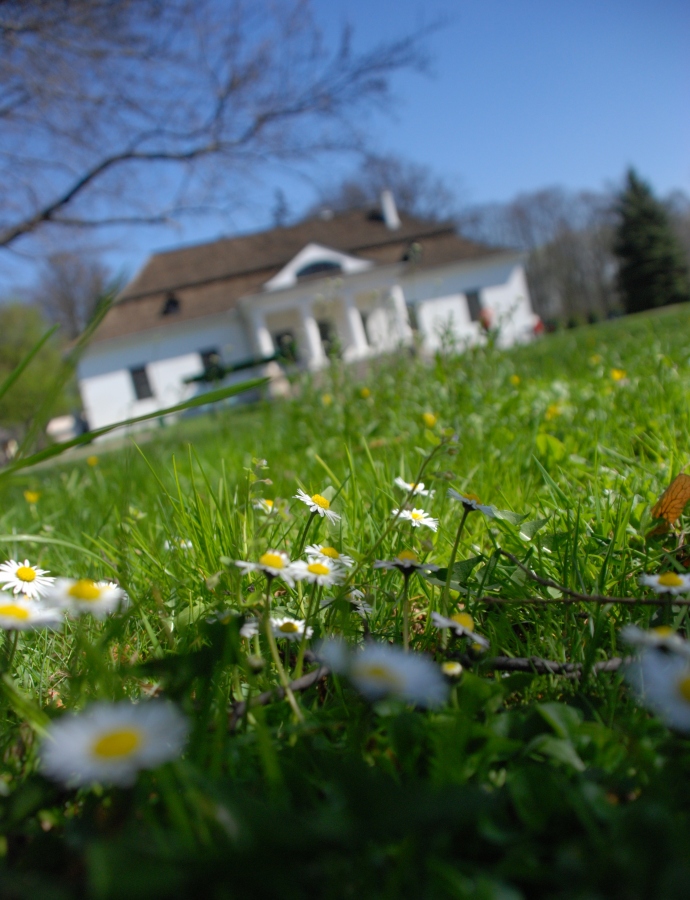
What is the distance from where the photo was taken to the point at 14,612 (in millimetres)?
715

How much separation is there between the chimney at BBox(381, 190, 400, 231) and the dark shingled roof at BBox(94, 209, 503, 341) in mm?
254

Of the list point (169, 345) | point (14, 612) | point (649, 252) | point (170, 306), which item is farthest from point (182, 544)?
point (649, 252)

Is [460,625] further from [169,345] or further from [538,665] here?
[169,345]

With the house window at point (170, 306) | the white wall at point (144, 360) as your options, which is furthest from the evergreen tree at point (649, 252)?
the house window at point (170, 306)

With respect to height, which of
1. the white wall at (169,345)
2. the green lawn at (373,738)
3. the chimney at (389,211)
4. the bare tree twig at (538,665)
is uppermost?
the chimney at (389,211)

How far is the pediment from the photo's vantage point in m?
24.9

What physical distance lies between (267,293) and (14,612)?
24.6 meters

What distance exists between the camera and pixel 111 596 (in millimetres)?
754

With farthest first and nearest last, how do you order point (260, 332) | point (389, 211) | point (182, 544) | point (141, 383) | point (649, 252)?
point (649, 252)
point (389, 211)
point (141, 383)
point (260, 332)
point (182, 544)

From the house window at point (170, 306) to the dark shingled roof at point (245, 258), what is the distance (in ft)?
0.56

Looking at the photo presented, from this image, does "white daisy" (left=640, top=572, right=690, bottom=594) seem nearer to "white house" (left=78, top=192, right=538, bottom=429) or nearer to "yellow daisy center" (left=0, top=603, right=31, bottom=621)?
"yellow daisy center" (left=0, top=603, right=31, bottom=621)

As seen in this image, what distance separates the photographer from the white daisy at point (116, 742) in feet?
1.45

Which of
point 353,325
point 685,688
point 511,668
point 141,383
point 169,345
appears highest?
point 169,345

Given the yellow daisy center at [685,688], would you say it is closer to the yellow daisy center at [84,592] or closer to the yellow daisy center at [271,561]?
the yellow daisy center at [271,561]
